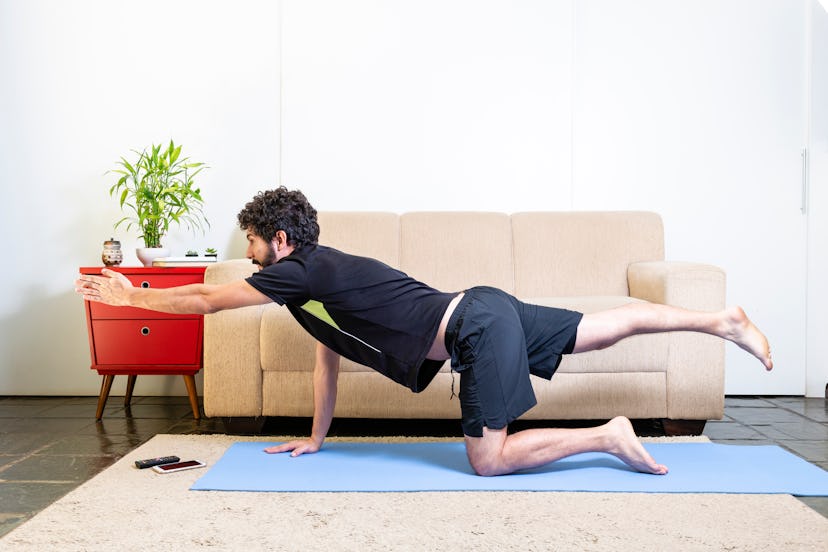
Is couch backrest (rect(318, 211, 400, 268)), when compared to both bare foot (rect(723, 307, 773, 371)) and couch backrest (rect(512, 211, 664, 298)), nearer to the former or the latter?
couch backrest (rect(512, 211, 664, 298))

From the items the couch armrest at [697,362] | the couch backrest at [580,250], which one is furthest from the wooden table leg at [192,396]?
the couch armrest at [697,362]

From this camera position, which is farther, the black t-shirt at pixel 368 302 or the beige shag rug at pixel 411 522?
the black t-shirt at pixel 368 302

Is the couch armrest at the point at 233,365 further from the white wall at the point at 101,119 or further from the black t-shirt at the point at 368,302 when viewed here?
the white wall at the point at 101,119

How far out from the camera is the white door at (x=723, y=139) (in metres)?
3.90

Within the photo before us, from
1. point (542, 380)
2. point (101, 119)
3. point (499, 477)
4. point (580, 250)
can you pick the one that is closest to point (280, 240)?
point (499, 477)

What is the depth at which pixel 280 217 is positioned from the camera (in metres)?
2.25

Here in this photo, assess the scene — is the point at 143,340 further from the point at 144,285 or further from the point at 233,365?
the point at 233,365

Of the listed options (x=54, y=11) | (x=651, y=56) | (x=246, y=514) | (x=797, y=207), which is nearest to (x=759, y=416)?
(x=797, y=207)

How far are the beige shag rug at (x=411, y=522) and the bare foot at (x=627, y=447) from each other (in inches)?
6.1

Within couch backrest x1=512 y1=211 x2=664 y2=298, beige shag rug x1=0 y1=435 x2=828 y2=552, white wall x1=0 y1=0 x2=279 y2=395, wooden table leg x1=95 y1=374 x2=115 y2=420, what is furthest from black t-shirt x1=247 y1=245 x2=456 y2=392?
white wall x1=0 y1=0 x2=279 y2=395

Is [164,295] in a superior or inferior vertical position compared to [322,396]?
superior

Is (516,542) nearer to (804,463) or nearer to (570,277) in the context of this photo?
(804,463)

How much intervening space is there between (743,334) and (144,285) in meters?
2.45

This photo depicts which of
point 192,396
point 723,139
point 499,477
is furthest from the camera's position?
point 723,139
